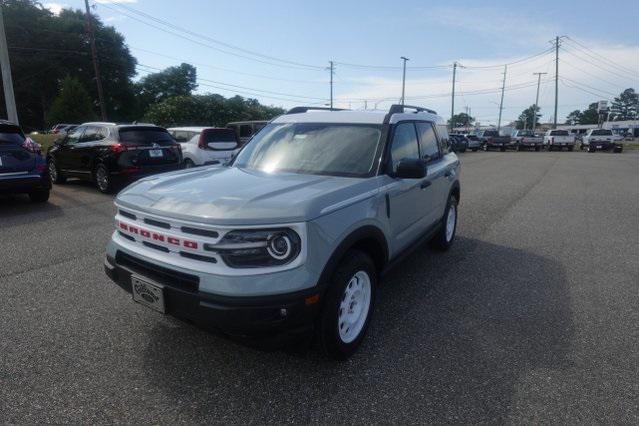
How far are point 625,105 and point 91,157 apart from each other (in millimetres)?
184675

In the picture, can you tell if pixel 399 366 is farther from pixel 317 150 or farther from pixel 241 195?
pixel 317 150

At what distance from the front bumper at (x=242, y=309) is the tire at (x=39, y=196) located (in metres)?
7.47

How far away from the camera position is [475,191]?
11516 mm

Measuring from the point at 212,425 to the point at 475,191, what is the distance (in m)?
10.5

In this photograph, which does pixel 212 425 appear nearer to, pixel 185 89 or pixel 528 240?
pixel 528 240

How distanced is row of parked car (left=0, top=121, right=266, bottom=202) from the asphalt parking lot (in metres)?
2.98

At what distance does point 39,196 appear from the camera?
8.72 metres

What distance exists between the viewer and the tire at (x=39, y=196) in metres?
8.61

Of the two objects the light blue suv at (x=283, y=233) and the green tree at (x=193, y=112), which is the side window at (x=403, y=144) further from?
the green tree at (x=193, y=112)

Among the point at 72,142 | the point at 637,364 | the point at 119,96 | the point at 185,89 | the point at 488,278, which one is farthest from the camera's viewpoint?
the point at 185,89

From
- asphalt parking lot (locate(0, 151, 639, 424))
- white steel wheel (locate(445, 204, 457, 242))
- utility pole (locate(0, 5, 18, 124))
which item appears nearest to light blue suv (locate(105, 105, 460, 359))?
asphalt parking lot (locate(0, 151, 639, 424))

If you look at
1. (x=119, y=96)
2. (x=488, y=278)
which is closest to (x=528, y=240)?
(x=488, y=278)

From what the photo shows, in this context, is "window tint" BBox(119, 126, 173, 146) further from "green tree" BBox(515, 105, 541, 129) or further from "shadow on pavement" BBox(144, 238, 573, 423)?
"green tree" BBox(515, 105, 541, 129)

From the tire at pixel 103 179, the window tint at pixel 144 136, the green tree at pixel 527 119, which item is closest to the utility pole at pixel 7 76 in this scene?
the tire at pixel 103 179
